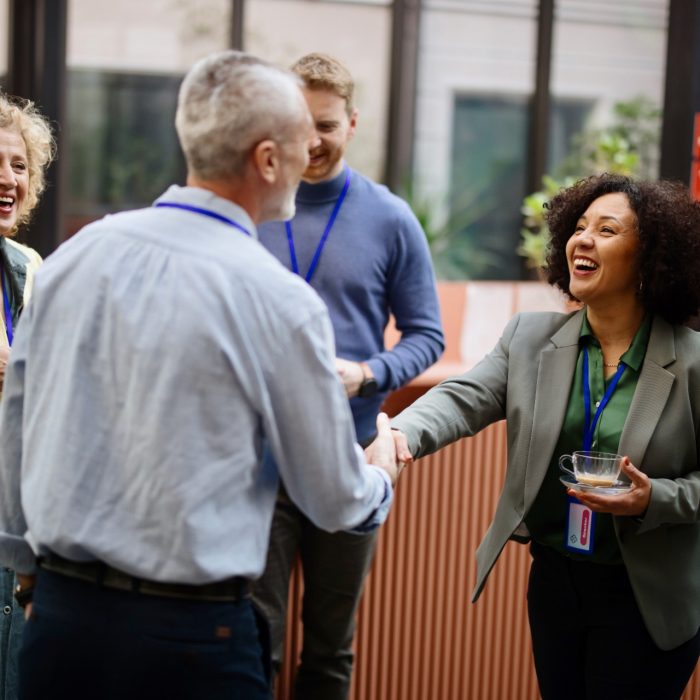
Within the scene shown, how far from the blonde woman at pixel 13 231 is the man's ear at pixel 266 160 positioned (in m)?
0.89

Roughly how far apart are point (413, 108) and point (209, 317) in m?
7.42

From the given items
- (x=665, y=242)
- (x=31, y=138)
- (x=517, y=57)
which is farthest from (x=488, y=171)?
(x=665, y=242)

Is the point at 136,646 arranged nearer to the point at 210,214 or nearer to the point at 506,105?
the point at 210,214

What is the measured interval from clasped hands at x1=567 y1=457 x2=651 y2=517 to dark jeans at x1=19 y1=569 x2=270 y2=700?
2.36ft

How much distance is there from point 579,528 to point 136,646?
3.07 feet

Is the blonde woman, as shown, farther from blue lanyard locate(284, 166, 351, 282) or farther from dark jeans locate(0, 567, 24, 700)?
blue lanyard locate(284, 166, 351, 282)

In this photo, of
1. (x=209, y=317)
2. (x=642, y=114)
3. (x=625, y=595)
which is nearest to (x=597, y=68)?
(x=642, y=114)

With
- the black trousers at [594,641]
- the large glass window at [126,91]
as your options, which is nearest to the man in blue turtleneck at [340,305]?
the black trousers at [594,641]

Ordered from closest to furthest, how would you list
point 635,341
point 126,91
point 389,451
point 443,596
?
point 389,451, point 635,341, point 443,596, point 126,91

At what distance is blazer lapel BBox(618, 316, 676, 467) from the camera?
6.75ft

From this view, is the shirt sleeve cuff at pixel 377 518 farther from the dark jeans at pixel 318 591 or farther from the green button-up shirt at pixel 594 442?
the dark jeans at pixel 318 591

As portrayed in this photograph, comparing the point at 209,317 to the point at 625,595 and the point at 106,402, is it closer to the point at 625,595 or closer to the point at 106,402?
the point at 106,402

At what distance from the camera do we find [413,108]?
8555 mm

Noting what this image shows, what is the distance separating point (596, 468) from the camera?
2012 mm
